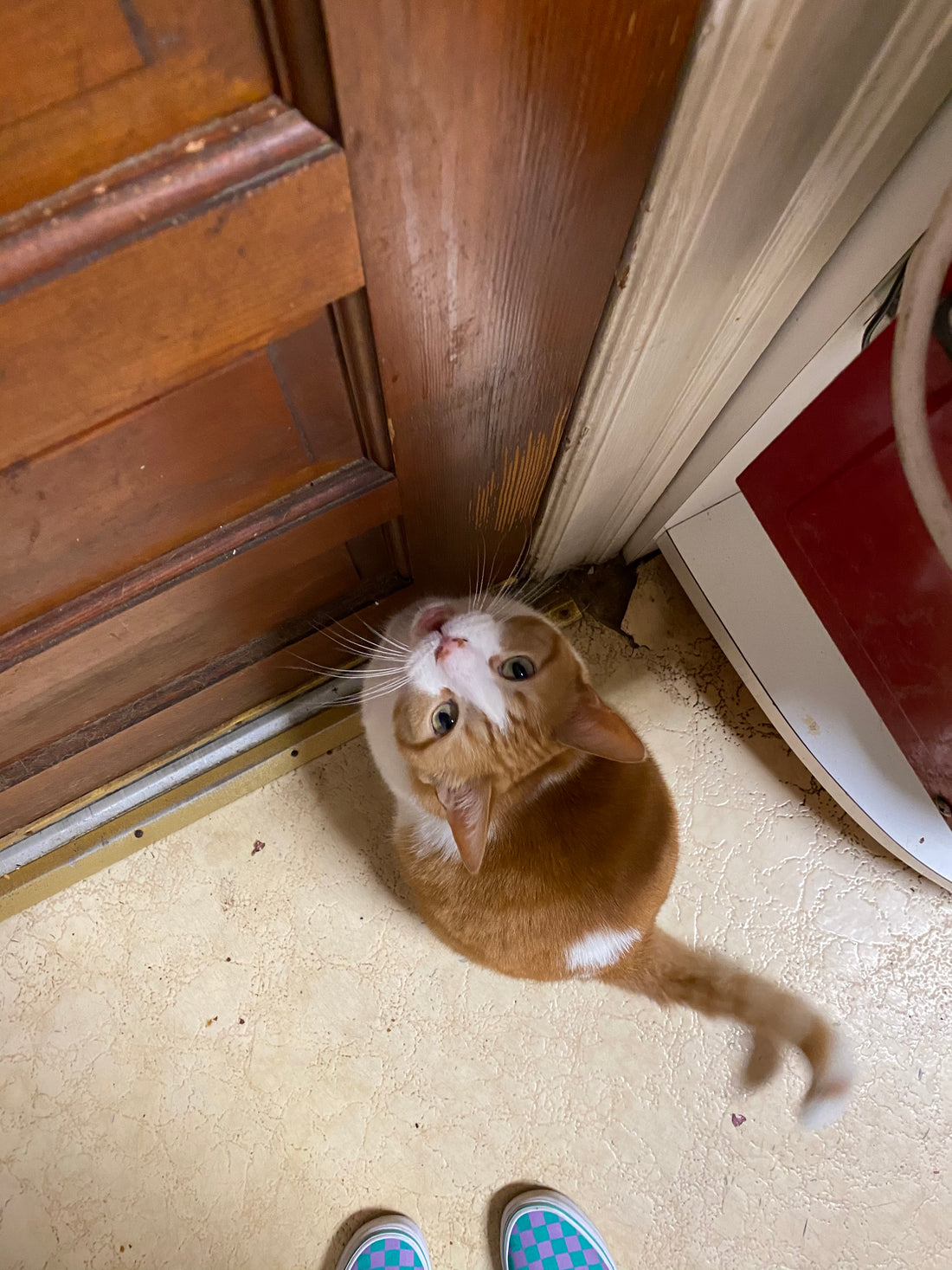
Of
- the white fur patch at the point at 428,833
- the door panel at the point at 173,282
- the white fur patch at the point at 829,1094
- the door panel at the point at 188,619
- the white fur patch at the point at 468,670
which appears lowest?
the white fur patch at the point at 829,1094

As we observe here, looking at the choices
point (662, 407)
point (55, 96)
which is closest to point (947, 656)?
point (662, 407)

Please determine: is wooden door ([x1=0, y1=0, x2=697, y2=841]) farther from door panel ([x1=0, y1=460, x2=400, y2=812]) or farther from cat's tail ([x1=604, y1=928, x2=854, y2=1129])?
cat's tail ([x1=604, y1=928, x2=854, y2=1129])

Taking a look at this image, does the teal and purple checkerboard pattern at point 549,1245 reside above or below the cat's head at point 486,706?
below

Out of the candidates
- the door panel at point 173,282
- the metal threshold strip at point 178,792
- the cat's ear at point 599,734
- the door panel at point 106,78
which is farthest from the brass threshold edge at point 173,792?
the door panel at point 106,78

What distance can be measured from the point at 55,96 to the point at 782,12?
33 cm

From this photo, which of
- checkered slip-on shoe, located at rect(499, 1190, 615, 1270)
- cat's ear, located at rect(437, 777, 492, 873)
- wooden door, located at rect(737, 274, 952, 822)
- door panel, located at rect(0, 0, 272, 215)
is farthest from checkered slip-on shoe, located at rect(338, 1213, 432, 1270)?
door panel, located at rect(0, 0, 272, 215)

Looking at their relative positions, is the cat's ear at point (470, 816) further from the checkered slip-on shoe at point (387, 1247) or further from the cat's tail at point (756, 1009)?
the checkered slip-on shoe at point (387, 1247)

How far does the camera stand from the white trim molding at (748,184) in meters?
0.38

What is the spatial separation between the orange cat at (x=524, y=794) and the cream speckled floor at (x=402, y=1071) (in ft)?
0.73

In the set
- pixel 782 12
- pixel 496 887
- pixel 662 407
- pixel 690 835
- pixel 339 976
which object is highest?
pixel 782 12

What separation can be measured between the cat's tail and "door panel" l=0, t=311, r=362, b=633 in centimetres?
76

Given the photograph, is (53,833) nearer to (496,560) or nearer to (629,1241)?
(496,560)

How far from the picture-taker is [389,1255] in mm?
993

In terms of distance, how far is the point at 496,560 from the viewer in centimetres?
104
